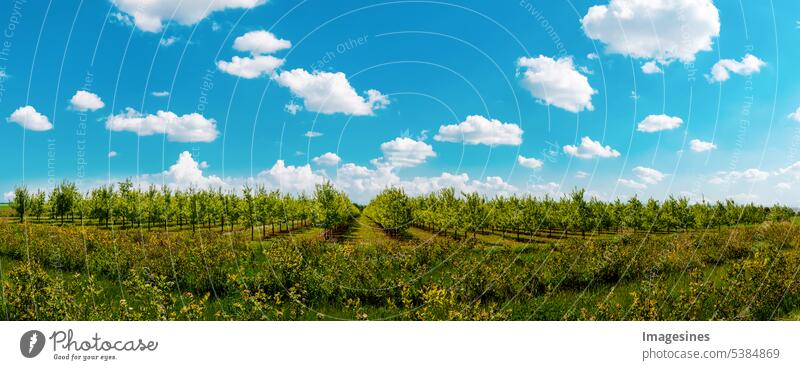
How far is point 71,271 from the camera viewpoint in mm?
11312

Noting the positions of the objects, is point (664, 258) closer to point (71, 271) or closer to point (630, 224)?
point (71, 271)

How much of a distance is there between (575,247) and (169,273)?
9.52 meters

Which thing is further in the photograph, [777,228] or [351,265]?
[777,228]

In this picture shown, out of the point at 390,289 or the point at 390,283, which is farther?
the point at 390,283

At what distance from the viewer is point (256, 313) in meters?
6.71
